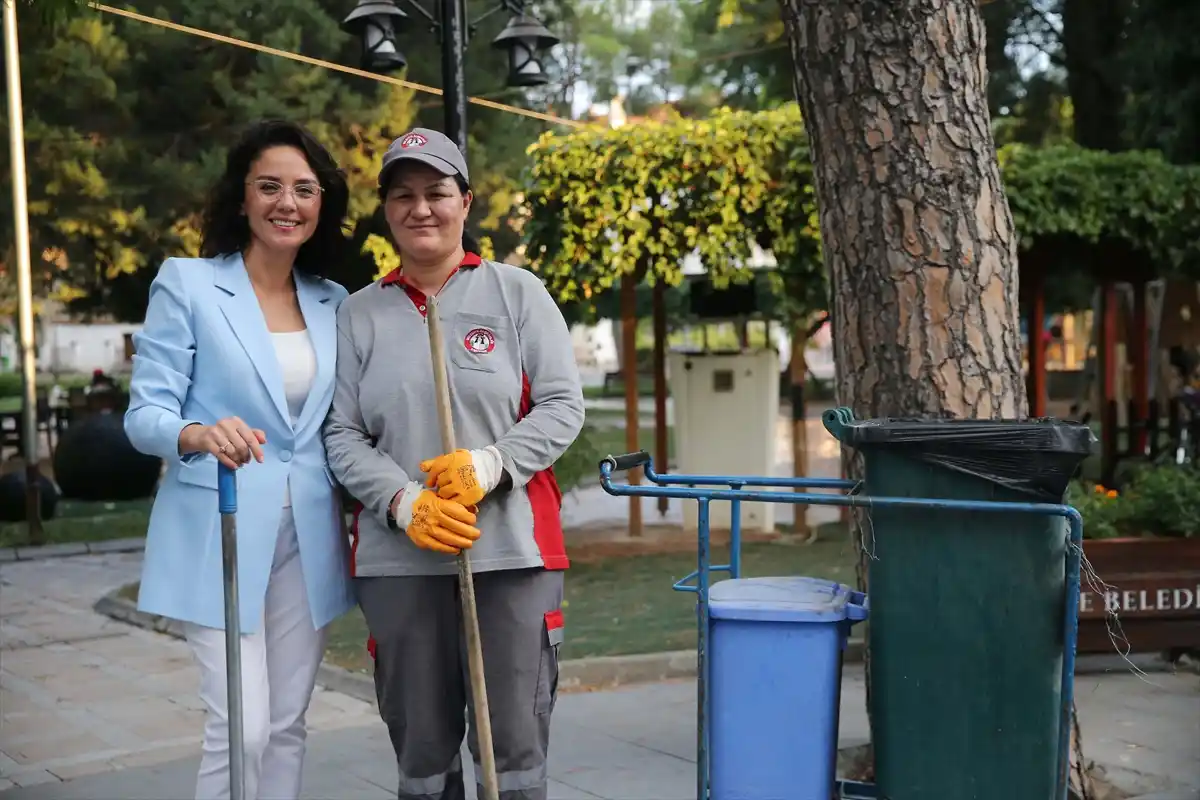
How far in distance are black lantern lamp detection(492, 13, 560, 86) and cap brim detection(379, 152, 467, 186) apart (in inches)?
224

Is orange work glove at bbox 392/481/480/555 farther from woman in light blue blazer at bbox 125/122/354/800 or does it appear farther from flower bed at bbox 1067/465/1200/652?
flower bed at bbox 1067/465/1200/652

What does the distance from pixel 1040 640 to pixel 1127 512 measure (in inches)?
131

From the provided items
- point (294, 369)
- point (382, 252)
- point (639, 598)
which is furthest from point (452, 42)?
point (294, 369)

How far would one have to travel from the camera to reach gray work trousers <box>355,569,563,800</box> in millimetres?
3023

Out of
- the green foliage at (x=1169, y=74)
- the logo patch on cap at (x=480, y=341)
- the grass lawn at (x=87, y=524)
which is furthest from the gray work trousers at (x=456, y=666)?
the green foliage at (x=1169, y=74)

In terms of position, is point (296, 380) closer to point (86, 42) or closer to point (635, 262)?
point (635, 262)

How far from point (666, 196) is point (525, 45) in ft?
5.15

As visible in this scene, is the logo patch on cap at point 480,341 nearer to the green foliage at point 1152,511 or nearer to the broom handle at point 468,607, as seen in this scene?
the broom handle at point 468,607

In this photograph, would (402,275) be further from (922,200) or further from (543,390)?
(922,200)

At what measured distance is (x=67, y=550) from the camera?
11133 millimetres

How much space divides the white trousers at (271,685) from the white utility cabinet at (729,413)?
303 inches

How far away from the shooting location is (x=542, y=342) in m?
3.09

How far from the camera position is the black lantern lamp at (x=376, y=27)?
808 cm

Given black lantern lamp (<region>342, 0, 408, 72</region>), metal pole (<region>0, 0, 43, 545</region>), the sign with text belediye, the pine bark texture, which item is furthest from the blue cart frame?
metal pole (<region>0, 0, 43, 545</region>)
